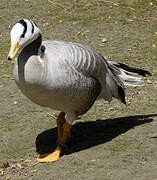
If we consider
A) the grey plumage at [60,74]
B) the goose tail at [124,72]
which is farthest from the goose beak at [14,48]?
the goose tail at [124,72]

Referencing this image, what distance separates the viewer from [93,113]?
7.56 m

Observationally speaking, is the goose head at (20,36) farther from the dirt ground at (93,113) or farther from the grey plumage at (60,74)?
the dirt ground at (93,113)

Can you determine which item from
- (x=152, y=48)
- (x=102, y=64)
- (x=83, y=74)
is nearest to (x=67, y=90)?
(x=83, y=74)

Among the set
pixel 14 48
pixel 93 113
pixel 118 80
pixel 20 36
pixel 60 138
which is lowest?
pixel 93 113

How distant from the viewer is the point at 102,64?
253 inches

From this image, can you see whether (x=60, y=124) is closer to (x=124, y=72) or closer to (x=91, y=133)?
(x=91, y=133)

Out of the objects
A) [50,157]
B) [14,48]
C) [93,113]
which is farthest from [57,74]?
[93,113]

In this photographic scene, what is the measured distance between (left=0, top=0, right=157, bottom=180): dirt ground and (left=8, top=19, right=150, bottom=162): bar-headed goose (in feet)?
1.21

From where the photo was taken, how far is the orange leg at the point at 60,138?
612 cm

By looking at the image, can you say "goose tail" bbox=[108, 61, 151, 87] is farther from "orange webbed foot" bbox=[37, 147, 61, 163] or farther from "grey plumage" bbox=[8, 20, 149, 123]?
"orange webbed foot" bbox=[37, 147, 61, 163]

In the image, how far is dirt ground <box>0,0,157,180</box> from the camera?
5781 mm

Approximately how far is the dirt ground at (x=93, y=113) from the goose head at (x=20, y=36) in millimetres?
1467

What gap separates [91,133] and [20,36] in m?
1.98

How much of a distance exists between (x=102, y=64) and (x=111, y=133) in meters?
1.00
